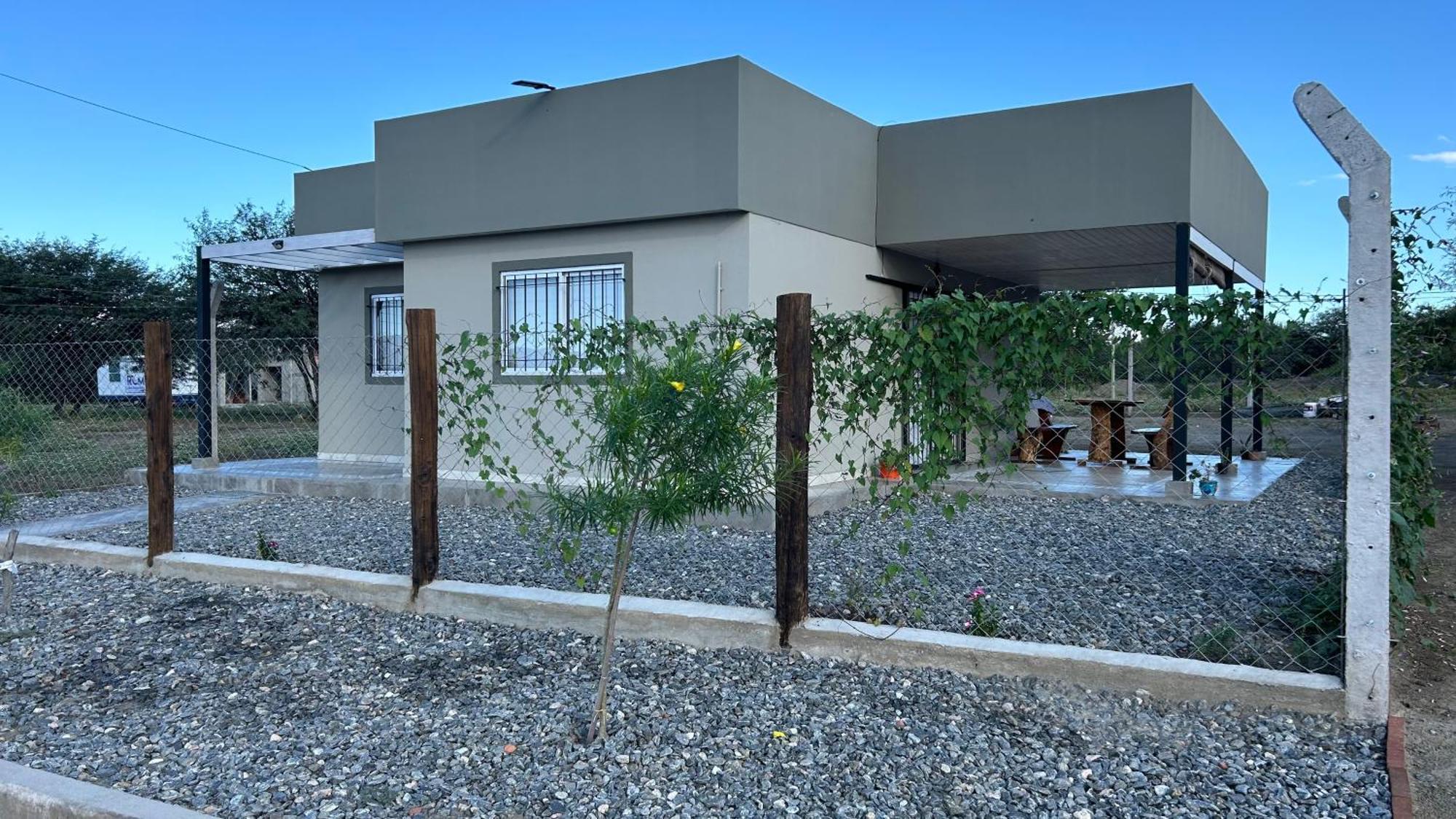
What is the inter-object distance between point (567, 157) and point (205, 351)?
4528 millimetres

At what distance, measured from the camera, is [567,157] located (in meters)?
9.08

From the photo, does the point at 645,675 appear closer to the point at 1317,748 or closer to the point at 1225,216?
the point at 1317,748

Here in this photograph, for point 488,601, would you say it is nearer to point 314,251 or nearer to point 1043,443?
point 1043,443

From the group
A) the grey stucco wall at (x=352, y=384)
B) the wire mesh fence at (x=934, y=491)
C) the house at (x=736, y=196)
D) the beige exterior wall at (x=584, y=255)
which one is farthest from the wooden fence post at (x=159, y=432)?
the grey stucco wall at (x=352, y=384)

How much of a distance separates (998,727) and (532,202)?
706 cm

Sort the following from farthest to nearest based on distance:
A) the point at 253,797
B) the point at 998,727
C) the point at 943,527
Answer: the point at 943,527
the point at 998,727
the point at 253,797

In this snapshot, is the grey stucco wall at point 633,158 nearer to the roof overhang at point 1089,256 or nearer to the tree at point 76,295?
the roof overhang at point 1089,256

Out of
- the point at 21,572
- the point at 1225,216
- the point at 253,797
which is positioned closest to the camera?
the point at 253,797

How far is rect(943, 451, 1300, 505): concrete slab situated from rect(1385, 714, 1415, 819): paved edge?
4.49 metres

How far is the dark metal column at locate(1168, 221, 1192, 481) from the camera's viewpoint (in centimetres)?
392

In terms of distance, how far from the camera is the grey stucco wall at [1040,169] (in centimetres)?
906

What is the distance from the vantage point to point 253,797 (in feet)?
10.4

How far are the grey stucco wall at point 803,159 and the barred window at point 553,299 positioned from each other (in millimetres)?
1536

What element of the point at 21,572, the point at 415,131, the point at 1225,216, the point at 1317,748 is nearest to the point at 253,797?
the point at 1317,748
